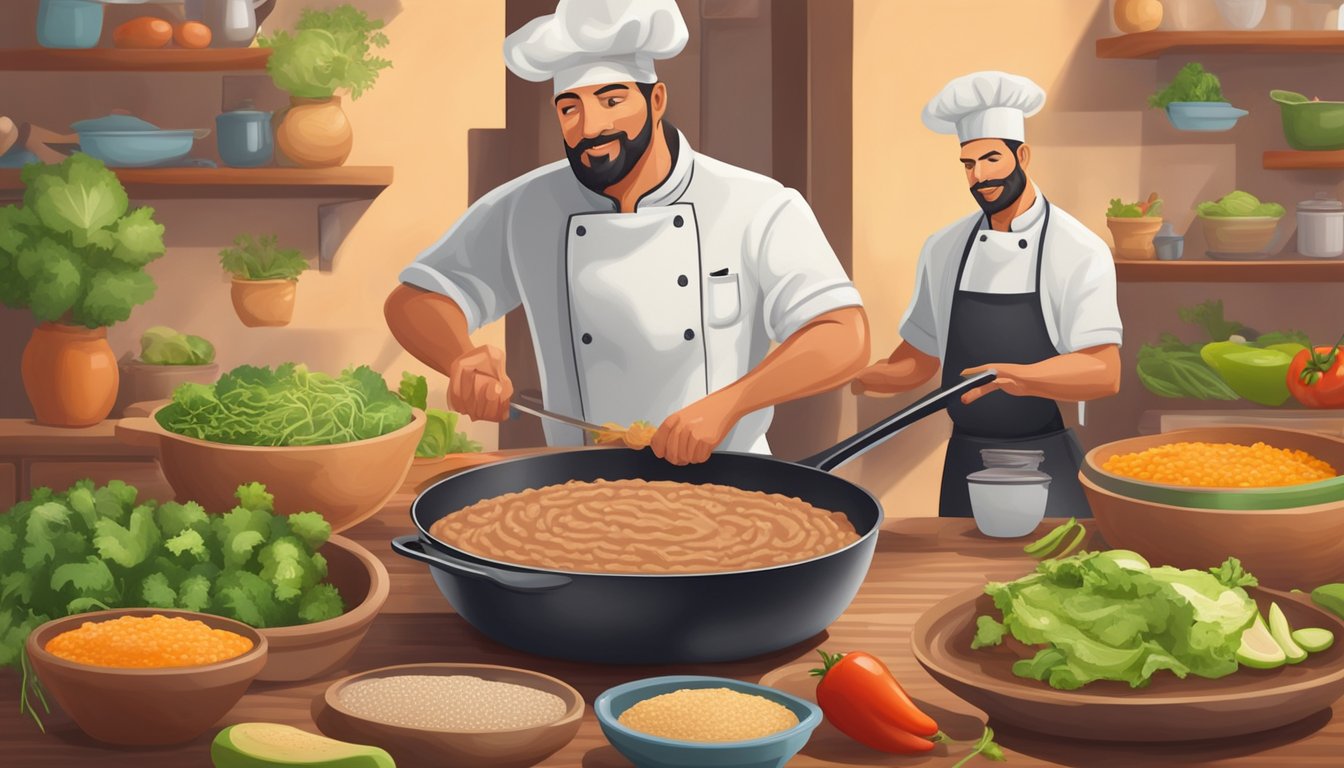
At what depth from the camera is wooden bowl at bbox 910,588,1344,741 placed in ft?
3.66

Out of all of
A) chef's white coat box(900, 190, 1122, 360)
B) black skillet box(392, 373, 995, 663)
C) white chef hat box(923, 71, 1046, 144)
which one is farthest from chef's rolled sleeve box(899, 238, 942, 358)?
black skillet box(392, 373, 995, 663)

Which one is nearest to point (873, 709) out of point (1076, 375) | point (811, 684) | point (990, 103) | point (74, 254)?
point (811, 684)

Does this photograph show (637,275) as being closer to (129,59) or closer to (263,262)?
(263,262)

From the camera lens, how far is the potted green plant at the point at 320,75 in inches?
134

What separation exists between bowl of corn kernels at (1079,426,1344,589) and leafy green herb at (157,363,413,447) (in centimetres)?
83

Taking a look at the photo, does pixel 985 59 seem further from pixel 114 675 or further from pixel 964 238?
pixel 114 675

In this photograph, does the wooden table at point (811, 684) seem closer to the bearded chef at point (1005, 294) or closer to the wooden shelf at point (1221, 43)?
the bearded chef at point (1005, 294)

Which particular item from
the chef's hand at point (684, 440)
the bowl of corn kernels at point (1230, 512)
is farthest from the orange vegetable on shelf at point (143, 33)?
the bowl of corn kernels at point (1230, 512)

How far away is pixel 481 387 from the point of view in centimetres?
195

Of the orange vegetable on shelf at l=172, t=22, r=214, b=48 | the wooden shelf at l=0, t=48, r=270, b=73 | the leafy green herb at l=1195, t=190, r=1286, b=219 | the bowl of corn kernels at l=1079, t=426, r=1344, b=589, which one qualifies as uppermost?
the orange vegetable on shelf at l=172, t=22, r=214, b=48

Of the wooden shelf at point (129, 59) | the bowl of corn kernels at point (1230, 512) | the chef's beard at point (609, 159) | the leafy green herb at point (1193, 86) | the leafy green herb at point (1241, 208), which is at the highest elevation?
the wooden shelf at point (129, 59)

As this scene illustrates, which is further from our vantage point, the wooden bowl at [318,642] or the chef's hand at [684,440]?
the chef's hand at [684,440]

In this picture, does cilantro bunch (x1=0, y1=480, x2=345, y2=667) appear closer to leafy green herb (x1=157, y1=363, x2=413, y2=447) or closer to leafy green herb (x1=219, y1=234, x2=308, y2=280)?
leafy green herb (x1=157, y1=363, x2=413, y2=447)

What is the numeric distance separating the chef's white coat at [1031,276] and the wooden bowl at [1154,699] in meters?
1.77
